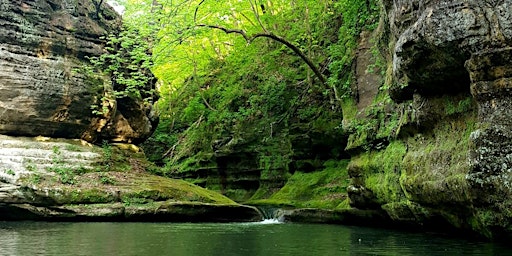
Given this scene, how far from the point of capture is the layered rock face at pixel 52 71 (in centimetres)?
1683

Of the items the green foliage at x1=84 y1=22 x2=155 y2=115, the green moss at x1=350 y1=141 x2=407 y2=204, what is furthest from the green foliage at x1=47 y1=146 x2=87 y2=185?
the green moss at x1=350 y1=141 x2=407 y2=204

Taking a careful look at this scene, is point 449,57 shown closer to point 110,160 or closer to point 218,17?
point 218,17

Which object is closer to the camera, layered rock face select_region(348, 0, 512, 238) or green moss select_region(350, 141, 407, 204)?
layered rock face select_region(348, 0, 512, 238)

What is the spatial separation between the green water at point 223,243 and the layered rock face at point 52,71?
Result: 275 inches

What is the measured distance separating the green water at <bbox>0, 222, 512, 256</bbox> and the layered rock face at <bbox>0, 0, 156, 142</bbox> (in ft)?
22.9

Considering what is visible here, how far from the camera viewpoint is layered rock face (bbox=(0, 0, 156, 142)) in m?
16.8

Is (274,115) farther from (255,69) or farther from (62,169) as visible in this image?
(62,169)

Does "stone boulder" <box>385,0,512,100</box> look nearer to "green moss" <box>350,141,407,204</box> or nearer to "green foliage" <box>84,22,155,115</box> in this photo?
"green moss" <box>350,141,407,204</box>

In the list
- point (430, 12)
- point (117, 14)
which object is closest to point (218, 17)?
point (117, 14)

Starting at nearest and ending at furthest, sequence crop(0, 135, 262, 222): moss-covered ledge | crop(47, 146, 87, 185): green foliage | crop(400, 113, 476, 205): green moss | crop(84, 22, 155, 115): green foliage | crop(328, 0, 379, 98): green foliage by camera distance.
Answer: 1. crop(400, 113, 476, 205): green moss
2. crop(0, 135, 262, 222): moss-covered ledge
3. crop(47, 146, 87, 185): green foliage
4. crop(328, 0, 379, 98): green foliage
5. crop(84, 22, 155, 115): green foliage

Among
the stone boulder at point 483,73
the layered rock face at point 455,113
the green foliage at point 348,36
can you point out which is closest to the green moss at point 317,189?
the green foliage at point 348,36

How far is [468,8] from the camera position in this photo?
7.71 m

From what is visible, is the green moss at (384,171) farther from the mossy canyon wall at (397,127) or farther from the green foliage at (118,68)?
the green foliage at (118,68)

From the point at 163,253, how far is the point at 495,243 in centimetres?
550
